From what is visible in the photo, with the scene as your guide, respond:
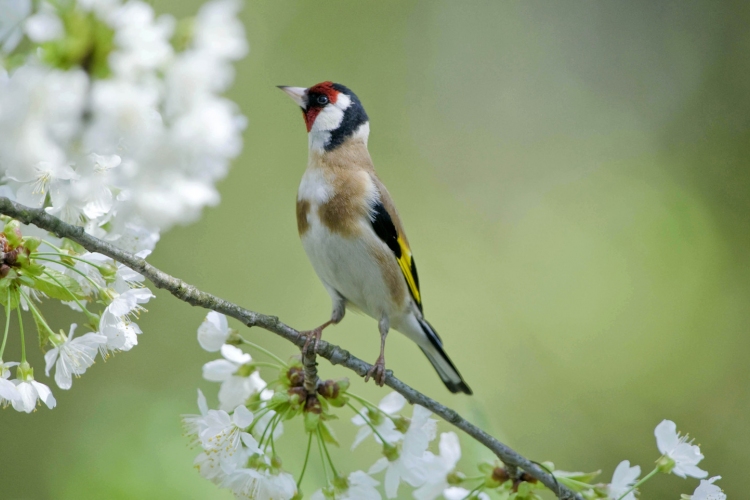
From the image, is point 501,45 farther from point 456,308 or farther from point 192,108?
point 192,108

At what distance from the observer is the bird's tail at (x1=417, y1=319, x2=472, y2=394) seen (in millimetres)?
3077

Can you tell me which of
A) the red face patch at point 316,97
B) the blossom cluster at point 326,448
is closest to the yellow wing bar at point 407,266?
the red face patch at point 316,97

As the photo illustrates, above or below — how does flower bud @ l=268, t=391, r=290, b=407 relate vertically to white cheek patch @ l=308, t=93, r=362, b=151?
below

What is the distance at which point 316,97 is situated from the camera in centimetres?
331

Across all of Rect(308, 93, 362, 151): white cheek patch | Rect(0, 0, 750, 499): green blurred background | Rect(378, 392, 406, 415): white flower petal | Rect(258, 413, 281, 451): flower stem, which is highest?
Rect(0, 0, 750, 499): green blurred background

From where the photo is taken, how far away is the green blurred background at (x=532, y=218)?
595cm

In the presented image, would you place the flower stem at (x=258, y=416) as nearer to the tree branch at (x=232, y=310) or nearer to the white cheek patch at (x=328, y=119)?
the tree branch at (x=232, y=310)

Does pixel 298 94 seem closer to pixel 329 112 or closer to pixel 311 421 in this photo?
pixel 329 112

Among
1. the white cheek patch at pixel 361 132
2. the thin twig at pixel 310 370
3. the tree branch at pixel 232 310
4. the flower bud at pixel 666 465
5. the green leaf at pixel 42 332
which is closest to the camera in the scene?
the tree branch at pixel 232 310

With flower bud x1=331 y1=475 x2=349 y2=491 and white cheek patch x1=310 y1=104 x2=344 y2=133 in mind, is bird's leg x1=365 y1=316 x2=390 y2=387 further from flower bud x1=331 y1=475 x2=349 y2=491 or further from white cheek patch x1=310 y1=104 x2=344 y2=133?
white cheek patch x1=310 y1=104 x2=344 y2=133

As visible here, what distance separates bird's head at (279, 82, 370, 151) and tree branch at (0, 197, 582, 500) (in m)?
1.53

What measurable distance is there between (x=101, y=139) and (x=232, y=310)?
0.52 m

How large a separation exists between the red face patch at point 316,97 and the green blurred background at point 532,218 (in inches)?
87.2

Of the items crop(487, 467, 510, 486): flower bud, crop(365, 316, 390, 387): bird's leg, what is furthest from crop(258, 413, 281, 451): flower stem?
crop(487, 467, 510, 486): flower bud
